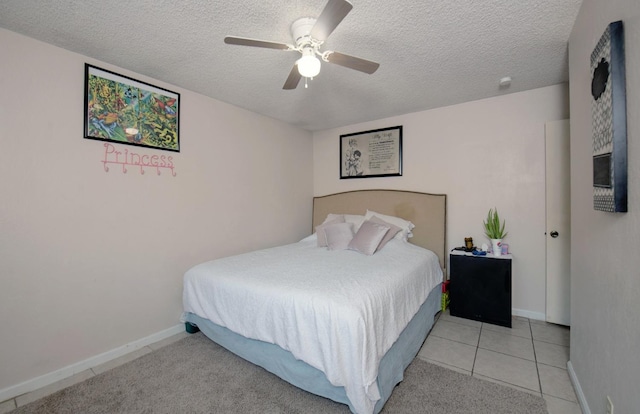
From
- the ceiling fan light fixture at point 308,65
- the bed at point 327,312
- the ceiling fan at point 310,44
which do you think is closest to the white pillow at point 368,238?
the bed at point 327,312

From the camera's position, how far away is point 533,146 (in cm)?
291

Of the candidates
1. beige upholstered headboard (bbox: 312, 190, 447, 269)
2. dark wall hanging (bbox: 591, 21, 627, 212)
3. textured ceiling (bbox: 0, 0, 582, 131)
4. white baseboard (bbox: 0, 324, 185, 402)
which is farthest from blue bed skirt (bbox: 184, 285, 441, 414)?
textured ceiling (bbox: 0, 0, 582, 131)

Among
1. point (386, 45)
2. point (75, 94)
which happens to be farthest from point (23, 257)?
point (386, 45)

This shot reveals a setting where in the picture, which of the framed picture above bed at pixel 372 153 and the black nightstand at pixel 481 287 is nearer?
the black nightstand at pixel 481 287

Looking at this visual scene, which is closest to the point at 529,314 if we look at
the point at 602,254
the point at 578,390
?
the point at 578,390

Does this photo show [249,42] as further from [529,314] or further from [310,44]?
[529,314]

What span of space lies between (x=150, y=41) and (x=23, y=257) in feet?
5.84

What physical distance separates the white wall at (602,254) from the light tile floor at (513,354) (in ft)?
0.59

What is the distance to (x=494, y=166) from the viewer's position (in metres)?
3.11

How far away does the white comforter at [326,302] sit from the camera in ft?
4.87

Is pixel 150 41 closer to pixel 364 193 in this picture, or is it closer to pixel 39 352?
pixel 39 352

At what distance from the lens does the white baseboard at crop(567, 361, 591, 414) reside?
1.54 m

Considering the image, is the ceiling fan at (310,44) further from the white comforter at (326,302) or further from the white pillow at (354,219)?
the white pillow at (354,219)

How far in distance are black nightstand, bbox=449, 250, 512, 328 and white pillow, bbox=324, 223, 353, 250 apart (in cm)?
114
